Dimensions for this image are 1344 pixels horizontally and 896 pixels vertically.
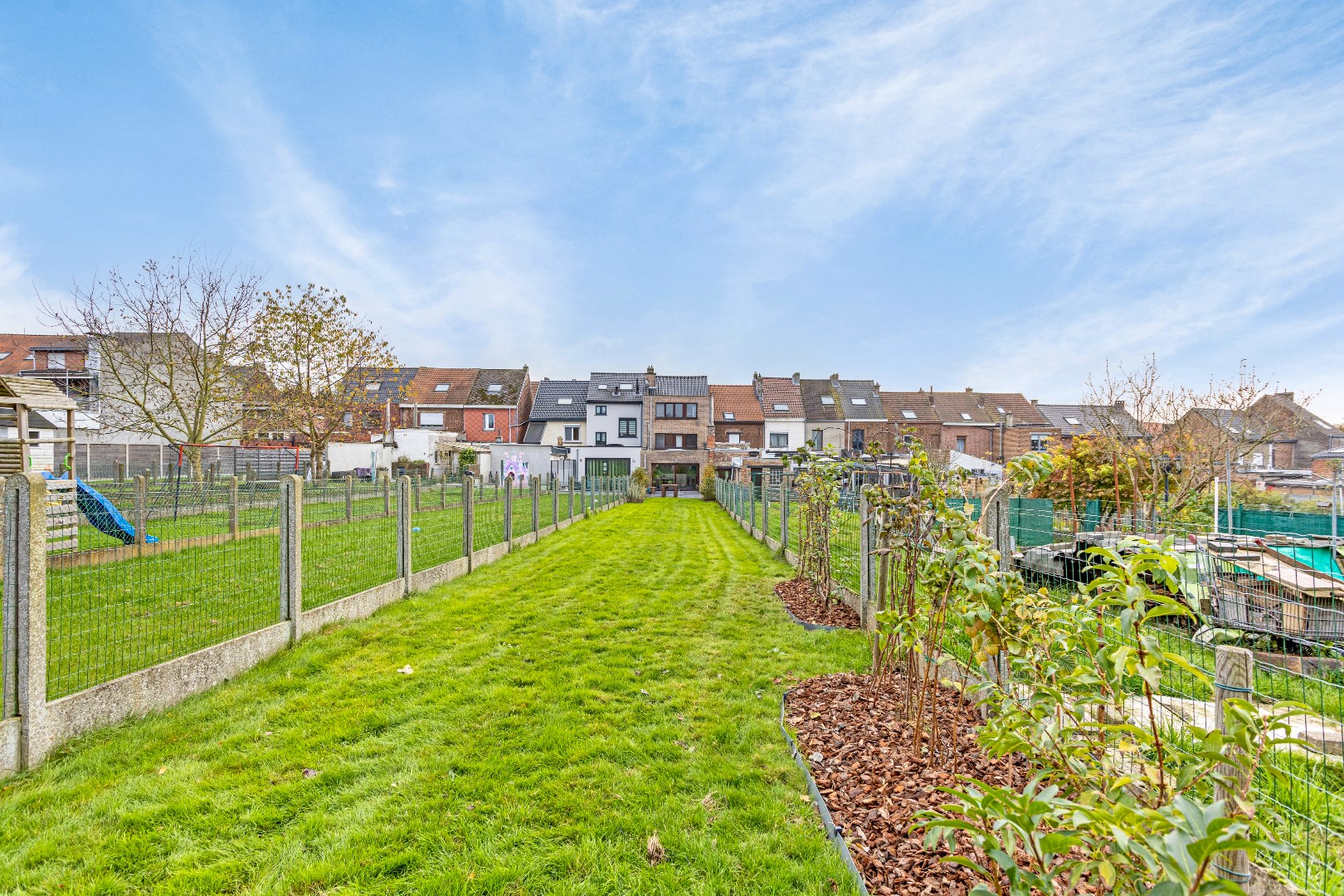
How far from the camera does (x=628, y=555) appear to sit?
11.4 meters

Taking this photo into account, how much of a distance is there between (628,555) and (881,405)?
3914 centimetres

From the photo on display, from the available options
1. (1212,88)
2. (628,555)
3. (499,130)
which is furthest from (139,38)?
(1212,88)

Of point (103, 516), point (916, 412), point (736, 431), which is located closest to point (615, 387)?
point (736, 431)

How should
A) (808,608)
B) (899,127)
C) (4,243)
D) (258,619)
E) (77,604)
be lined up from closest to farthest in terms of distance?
(77,604) → (258,619) → (808,608) → (899,127) → (4,243)

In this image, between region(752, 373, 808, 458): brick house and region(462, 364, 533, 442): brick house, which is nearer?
region(752, 373, 808, 458): brick house

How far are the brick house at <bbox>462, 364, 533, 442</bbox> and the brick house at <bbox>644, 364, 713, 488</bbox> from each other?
11542mm

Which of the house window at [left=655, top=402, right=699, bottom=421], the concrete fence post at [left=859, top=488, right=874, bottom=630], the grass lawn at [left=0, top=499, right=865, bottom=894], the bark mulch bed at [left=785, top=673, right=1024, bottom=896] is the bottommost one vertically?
the grass lawn at [left=0, top=499, right=865, bottom=894]

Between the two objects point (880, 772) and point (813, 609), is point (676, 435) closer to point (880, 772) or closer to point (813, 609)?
point (813, 609)

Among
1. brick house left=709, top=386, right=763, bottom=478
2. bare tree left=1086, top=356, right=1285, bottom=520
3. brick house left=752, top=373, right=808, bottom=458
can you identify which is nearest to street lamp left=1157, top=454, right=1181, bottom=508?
bare tree left=1086, top=356, right=1285, bottom=520

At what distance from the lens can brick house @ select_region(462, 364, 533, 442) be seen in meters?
45.4

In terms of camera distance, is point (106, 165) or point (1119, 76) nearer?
point (1119, 76)

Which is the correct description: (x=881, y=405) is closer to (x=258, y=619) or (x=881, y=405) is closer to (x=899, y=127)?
(x=899, y=127)

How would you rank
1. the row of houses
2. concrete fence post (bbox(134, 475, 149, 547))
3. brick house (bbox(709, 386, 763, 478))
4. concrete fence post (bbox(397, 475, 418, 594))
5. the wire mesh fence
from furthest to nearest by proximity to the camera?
brick house (bbox(709, 386, 763, 478)), the row of houses, concrete fence post (bbox(397, 475, 418, 594)), concrete fence post (bbox(134, 475, 149, 547)), the wire mesh fence

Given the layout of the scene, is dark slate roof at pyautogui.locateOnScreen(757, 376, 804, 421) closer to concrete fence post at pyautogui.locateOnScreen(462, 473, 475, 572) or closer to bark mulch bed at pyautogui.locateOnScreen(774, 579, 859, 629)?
concrete fence post at pyautogui.locateOnScreen(462, 473, 475, 572)
